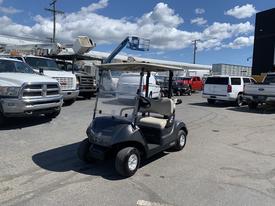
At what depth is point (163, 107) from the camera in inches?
274

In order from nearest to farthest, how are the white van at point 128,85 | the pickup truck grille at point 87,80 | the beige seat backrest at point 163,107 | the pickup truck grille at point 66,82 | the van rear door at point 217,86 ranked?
the white van at point 128,85 → the beige seat backrest at point 163,107 → the pickup truck grille at point 66,82 → the pickup truck grille at point 87,80 → the van rear door at point 217,86

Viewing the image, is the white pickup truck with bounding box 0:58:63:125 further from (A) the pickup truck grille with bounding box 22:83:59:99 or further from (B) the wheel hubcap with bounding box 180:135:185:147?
(B) the wheel hubcap with bounding box 180:135:185:147

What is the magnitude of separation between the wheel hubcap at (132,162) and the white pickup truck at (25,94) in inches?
180

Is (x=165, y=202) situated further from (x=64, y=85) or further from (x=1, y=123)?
(x=64, y=85)

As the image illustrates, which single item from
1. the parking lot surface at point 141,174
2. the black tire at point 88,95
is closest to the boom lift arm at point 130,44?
the black tire at point 88,95

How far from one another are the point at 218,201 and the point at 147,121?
2333 mm

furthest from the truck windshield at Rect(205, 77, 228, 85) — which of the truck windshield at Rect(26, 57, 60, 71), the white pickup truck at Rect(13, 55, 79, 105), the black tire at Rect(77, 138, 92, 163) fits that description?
the black tire at Rect(77, 138, 92, 163)

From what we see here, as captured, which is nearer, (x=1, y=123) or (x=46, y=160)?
(x=46, y=160)

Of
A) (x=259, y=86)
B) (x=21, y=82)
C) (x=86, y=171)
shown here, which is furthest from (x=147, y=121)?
(x=259, y=86)

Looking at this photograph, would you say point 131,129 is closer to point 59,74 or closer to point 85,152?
point 85,152

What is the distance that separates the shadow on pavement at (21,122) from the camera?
9.29 m

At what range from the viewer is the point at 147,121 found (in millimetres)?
6453

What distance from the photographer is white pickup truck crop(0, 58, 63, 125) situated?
8.84 meters

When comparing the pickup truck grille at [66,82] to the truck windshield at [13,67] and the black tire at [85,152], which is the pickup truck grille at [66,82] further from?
the black tire at [85,152]
